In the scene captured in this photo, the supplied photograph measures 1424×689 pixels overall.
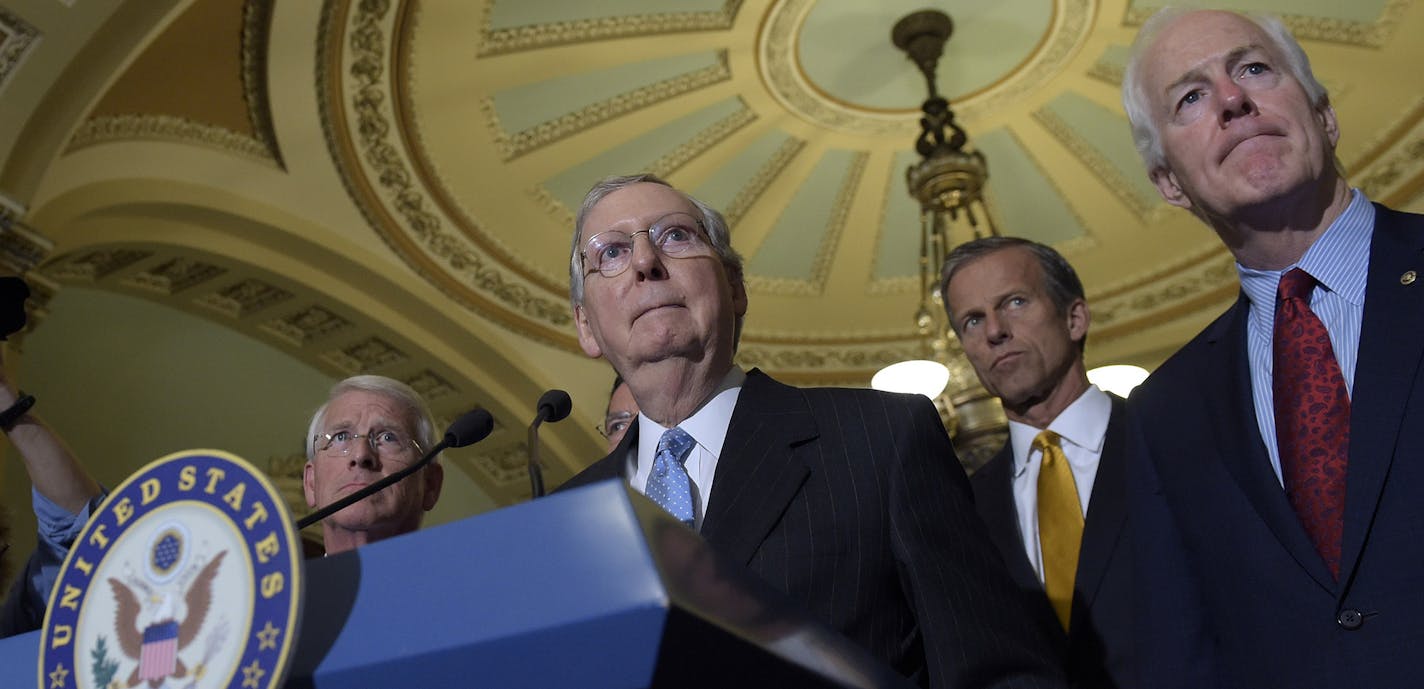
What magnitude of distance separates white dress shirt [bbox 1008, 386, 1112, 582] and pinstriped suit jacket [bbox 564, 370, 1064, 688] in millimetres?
942

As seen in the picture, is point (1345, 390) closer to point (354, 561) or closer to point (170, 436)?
point (354, 561)

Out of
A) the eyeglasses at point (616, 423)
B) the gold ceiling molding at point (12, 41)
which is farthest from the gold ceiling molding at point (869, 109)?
the eyeglasses at point (616, 423)

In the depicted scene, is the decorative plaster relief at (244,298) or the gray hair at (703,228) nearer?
the gray hair at (703,228)

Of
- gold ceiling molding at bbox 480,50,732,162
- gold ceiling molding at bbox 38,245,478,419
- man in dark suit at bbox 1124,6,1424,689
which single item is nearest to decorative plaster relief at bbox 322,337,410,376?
gold ceiling molding at bbox 38,245,478,419

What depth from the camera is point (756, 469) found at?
140 cm

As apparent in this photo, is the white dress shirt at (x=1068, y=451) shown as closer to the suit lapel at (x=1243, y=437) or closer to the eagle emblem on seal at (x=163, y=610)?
the suit lapel at (x=1243, y=437)

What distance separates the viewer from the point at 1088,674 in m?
1.97

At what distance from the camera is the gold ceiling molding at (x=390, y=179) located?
19.0ft

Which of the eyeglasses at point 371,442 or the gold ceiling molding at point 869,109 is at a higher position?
the gold ceiling molding at point 869,109

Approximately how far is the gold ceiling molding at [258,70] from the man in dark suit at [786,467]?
4135 millimetres

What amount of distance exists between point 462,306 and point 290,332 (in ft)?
3.05

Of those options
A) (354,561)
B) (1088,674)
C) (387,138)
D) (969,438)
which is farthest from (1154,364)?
(354,561)

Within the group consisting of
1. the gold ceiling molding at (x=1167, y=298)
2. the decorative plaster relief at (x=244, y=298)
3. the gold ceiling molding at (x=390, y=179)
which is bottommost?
the decorative plaster relief at (x=244, y=298)

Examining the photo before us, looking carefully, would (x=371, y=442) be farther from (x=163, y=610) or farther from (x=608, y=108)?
(x=608, y=108)
